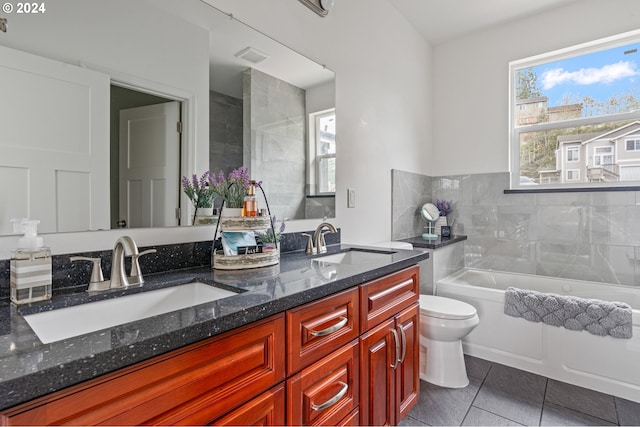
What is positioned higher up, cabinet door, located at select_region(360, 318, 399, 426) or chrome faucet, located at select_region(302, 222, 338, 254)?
chrome faucet, located at select_region(302, 222, 338, 254)

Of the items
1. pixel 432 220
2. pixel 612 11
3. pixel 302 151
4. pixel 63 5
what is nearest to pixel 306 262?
pixel 302 151

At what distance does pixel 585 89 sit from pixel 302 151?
2.54 metres

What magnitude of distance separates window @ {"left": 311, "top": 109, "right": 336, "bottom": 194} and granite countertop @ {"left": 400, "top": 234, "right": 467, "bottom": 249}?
0.93m

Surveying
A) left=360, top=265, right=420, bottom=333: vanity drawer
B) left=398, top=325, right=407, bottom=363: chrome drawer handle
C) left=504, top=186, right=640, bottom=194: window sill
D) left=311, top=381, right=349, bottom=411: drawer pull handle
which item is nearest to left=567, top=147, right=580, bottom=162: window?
left=504, top=186, right=640, bottom=194: window sill

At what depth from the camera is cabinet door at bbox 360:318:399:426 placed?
126cm

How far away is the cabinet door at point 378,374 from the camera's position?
1.26m

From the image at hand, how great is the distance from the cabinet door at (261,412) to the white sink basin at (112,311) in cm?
31

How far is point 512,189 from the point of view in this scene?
9.59 ft

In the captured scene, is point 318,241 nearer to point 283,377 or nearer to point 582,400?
point 283,377

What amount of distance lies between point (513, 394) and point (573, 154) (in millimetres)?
2020

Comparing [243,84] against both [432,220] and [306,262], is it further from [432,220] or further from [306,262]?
[432,220]

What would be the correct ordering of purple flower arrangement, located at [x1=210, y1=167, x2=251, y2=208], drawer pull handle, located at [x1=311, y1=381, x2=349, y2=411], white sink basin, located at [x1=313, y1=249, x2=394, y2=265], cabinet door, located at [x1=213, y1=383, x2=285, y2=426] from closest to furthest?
cabinet door, located at [x1=213, y1=383, x2=285, y2=426]
drawer pull handle, located at [x1=311, y1=381, x2=349, y2=411]
purple flower arrangement, located at [x1=210, y1=167, x2=251, y2=208]
white sink basin, located at [x1=313, y1=249, x2=394, y2=265]

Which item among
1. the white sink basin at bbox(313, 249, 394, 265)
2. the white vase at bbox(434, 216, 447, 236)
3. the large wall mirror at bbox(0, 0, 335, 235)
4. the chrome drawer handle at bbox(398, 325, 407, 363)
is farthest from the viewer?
the white vase at bbox(434, 216, 447, 236)

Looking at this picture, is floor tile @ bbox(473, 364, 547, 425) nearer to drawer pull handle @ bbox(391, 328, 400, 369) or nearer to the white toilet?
the white toilet
